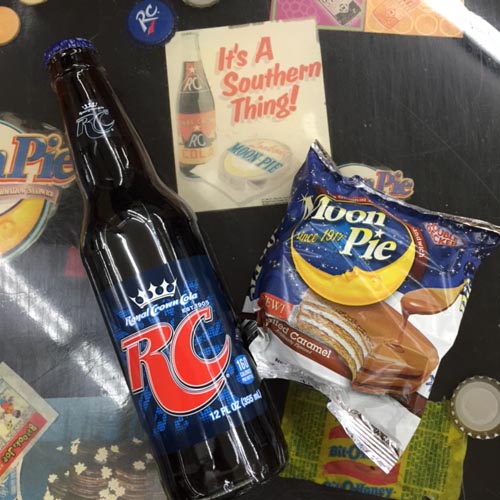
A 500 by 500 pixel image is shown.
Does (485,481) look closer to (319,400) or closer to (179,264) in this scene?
(319,400)

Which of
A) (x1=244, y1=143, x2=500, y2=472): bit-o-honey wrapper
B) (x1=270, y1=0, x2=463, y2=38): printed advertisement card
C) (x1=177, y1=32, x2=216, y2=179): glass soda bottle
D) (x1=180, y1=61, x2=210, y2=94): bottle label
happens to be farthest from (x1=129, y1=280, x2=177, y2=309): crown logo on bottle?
(x1=270, y1=0, x2=463, y2=38): printed advertisement card

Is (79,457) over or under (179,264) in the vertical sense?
under

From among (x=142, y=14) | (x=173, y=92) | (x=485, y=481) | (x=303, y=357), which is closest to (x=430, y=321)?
(x=303, y=357)

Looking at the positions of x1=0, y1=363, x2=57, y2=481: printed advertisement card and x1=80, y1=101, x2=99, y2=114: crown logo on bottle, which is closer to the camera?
x1=80, y1=101, x2=99, y2=114: crown logo on bottle

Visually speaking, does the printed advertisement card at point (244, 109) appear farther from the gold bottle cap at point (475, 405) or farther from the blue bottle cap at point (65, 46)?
the gold bottle cap at point (475, 405)

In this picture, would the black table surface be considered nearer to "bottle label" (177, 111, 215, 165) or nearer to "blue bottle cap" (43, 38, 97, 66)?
"bottle label" (177, 111, 215, 165)

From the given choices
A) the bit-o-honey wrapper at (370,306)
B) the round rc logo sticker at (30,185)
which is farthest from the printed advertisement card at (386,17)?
the round rc logo sticker at (30,185)

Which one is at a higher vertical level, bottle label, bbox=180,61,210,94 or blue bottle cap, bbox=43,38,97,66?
blue bottle cap, bbox=43,38,97,66
